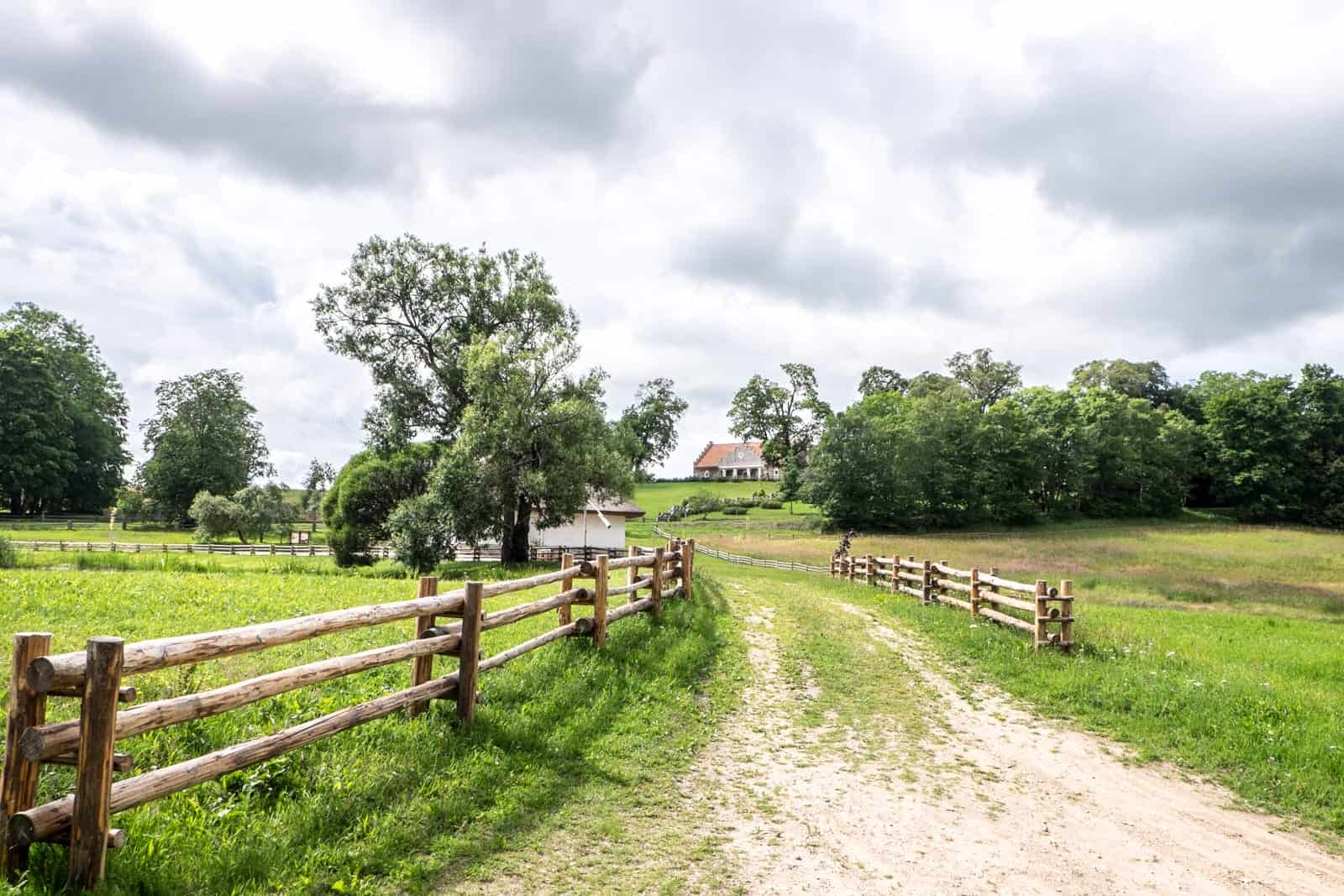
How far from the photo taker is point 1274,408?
218 ft

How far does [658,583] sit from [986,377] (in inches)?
3358

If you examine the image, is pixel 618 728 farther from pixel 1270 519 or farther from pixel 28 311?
pixel 28 311

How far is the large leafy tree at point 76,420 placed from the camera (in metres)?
58.7

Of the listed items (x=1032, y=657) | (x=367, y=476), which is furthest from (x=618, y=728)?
(x=367, y=476)

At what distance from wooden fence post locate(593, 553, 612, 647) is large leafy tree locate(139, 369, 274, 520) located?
62.1 metres

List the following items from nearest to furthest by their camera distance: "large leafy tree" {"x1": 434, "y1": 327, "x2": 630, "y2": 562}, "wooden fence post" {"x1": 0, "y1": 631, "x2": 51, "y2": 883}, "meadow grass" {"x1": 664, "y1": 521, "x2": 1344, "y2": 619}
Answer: "wooden fence post" {"x1": 0, "y1": 631, "x2": 51, "y2": 883}, "meadow grass" {"x1": 664, "y1": 521, "x2": 1344, "y2": 619}, "large leafy tree" {"x1": 434, "y1": 327, "x2": 630, "y2": 562}

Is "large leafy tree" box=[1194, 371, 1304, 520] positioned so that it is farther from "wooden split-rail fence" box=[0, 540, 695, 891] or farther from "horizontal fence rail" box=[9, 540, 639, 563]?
"wooden split-rail fence" box=[0, 540, 695, 891]

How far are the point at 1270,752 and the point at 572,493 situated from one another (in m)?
22.3

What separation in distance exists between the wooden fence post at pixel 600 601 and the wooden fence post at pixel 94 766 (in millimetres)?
5947

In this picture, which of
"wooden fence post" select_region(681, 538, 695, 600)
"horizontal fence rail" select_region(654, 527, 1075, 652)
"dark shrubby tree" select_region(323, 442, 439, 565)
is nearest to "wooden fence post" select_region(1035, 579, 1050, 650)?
"horizontal fence rail" select_region(654, 527, 1075, 652)

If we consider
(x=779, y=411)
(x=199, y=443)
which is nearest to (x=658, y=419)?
(x=779, y=411)

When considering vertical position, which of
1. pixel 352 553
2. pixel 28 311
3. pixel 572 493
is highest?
pixel 28 311

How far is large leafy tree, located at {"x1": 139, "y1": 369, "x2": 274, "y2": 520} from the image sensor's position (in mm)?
60469

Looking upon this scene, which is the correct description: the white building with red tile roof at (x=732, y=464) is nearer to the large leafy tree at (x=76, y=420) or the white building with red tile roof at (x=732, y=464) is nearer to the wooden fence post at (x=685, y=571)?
the large leafy tree at (x=76, y=420)
